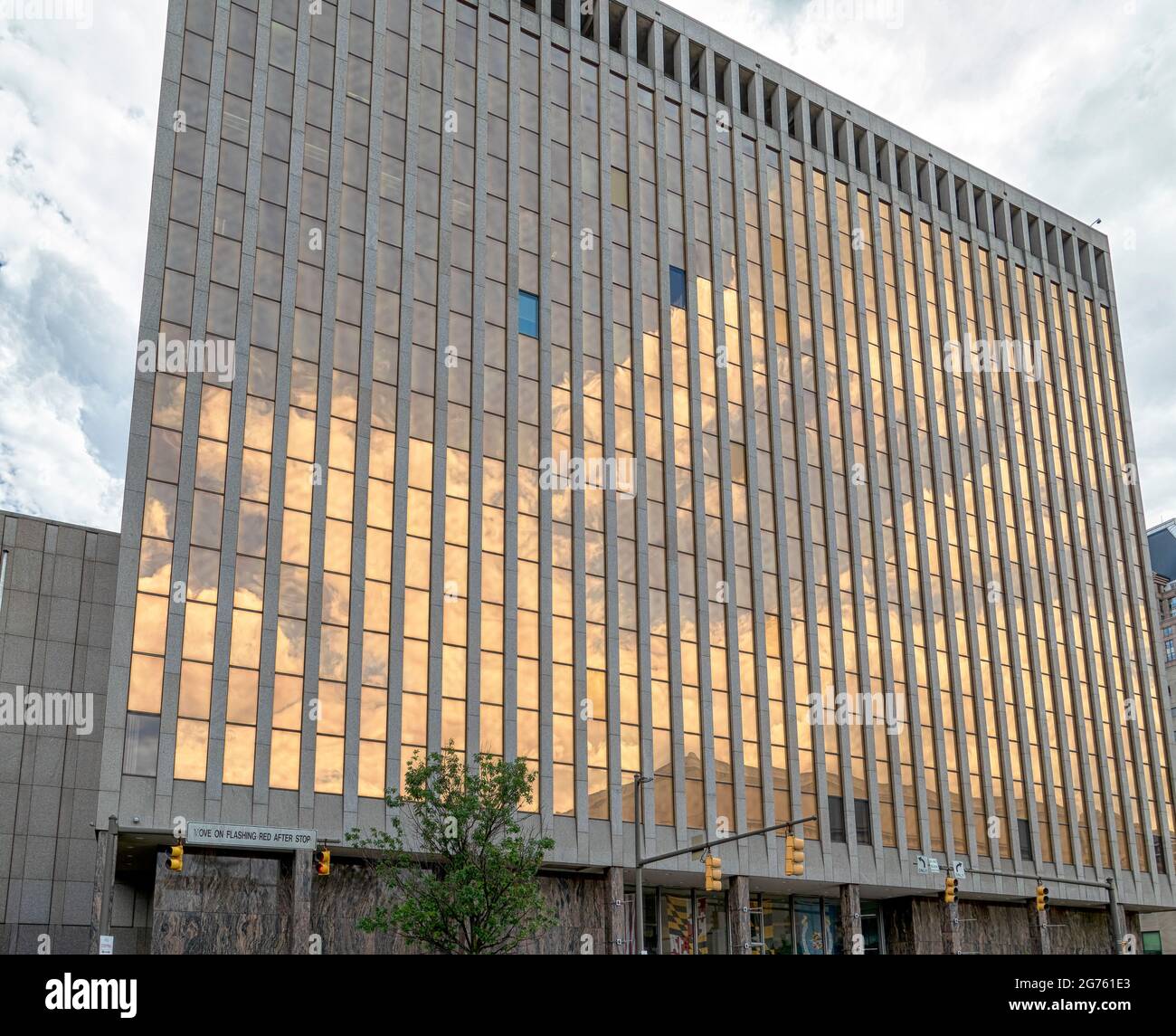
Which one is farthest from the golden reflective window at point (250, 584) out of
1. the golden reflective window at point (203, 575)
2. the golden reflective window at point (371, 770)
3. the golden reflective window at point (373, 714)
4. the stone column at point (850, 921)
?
the stone column at point (850, 921)

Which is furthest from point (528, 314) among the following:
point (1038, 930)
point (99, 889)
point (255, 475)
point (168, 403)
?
point (1038, 930)

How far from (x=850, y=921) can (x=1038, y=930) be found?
1309 cm

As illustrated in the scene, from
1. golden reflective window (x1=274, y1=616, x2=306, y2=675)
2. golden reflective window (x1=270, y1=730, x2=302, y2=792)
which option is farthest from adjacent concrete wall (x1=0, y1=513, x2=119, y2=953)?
golden reflective window (x1=270, y1=730, x2=302, y2=792)

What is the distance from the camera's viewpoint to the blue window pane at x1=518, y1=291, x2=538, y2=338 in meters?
48.8

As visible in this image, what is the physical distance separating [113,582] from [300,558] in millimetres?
6753

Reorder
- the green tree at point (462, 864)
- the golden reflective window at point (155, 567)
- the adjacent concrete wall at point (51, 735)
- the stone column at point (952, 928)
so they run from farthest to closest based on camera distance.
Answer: the stone column at point (952, 928)
the golden reflective window at point (155, 567)
the adjacent concrete wall at point (51, 735)
the green tree at point (462, 864)

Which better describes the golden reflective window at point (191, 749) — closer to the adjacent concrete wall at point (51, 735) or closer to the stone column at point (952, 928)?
the adjacent concrete wall at point (51, 735)

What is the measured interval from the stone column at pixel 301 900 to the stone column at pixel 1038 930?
3373 centimetres

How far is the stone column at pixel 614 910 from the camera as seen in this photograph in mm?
42656

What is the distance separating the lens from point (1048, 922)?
56781 millimetres

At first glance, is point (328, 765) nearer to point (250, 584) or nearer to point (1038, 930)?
point (250, 584)

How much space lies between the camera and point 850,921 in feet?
161
